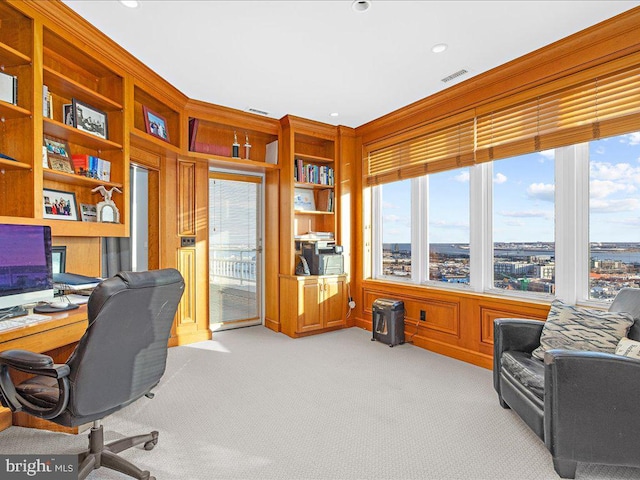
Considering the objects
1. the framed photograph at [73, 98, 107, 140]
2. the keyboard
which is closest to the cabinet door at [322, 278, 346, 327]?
the framed photograph at [73, 98, 107, 140]

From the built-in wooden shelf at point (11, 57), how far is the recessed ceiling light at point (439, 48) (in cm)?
285

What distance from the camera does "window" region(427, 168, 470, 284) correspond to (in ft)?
12.8

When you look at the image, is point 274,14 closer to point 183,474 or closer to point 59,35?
point 59,35

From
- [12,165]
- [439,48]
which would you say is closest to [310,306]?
[439,48]

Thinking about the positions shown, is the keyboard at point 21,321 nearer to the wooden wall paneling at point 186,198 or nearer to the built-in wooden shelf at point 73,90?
the built-in wooden shelf at point 73,90

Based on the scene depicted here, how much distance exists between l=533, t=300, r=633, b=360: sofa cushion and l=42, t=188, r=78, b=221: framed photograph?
356 centimetres

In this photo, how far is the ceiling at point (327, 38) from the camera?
2402mm

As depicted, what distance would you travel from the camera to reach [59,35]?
251 centimetres

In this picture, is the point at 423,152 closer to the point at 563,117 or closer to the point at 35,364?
the point at 563,117

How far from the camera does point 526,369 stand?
2199mm

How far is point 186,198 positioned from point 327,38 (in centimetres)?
243

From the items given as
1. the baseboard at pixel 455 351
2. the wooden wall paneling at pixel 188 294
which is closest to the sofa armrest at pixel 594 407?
the baseboard at pixel 455 351

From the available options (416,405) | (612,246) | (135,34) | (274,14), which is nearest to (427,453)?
(416,405)

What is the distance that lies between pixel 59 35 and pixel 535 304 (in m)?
4.14
